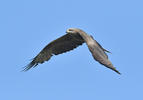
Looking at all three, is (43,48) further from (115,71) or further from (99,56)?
(115,71)

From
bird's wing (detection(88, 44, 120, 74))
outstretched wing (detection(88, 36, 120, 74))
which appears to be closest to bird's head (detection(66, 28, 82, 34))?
outstretched wing (detection(88, 36, 120, 74))

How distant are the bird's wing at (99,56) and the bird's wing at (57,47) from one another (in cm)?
284

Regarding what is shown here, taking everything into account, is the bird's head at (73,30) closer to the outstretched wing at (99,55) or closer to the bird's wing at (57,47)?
the bird's wing at (57,47)

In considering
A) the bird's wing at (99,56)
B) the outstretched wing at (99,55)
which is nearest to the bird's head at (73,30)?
the outstretched wing at (99,55)

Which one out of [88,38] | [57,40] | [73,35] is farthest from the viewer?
[57,40]

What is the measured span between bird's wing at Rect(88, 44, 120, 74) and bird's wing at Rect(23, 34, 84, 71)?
2839 millimetres

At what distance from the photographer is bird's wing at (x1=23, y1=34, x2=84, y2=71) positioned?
50.9ft

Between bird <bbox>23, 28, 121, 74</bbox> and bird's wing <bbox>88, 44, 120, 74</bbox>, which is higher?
bird <bbox>23, 28, 121, 74</bbox>

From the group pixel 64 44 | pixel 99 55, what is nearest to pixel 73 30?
pixel 64 44

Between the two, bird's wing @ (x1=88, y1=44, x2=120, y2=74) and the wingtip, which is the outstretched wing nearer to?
bird's wing @ (x1=88, y1=44, x2=120, y2=74)

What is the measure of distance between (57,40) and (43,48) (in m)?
0.70

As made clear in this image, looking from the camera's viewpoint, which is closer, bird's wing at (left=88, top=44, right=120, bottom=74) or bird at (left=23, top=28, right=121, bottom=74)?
bird's wing at (left=88, top=44, right=120, bottom=74)

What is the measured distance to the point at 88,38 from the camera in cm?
1305

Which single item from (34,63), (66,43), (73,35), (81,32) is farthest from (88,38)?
(34,63)
